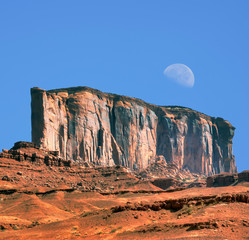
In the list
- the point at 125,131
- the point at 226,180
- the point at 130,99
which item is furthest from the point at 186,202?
the point at 130,99

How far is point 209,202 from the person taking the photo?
41.4 m

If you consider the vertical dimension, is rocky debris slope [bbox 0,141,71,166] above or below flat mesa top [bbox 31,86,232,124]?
below

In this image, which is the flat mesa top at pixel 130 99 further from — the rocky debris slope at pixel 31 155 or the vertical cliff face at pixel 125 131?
the rocky debris slope at pixel 31 155

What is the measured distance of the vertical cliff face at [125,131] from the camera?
5118 inches

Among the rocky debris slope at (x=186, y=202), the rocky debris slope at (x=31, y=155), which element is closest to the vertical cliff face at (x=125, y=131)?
the rocky debris slope at (x=31, y=155)

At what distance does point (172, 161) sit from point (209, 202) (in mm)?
127921

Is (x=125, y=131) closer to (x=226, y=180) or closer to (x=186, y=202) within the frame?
(x=226, y=180)

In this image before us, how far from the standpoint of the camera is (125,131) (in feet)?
510

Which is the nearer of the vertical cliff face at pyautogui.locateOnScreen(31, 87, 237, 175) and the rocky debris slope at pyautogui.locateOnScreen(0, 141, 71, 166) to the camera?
the rocky debris slope at pyautogui.locateOnScreen(0, 141, 71, 166)

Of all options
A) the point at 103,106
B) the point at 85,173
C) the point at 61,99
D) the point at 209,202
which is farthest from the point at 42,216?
the point at 103,106

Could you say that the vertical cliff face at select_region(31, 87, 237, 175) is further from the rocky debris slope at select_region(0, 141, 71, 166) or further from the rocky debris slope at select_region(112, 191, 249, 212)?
the rocky debris slope at select_region(112, 191, 249, 212)

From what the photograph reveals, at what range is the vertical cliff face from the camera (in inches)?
5118

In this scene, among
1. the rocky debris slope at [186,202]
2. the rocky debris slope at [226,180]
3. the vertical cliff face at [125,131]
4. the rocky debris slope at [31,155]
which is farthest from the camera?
the vertical cliff face at [125,131]

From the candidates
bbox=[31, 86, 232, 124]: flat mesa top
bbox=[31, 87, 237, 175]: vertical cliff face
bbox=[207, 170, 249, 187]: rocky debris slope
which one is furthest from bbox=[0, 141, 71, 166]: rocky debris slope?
bbox=[207, 170, 249, 187]: rocky debris slope
